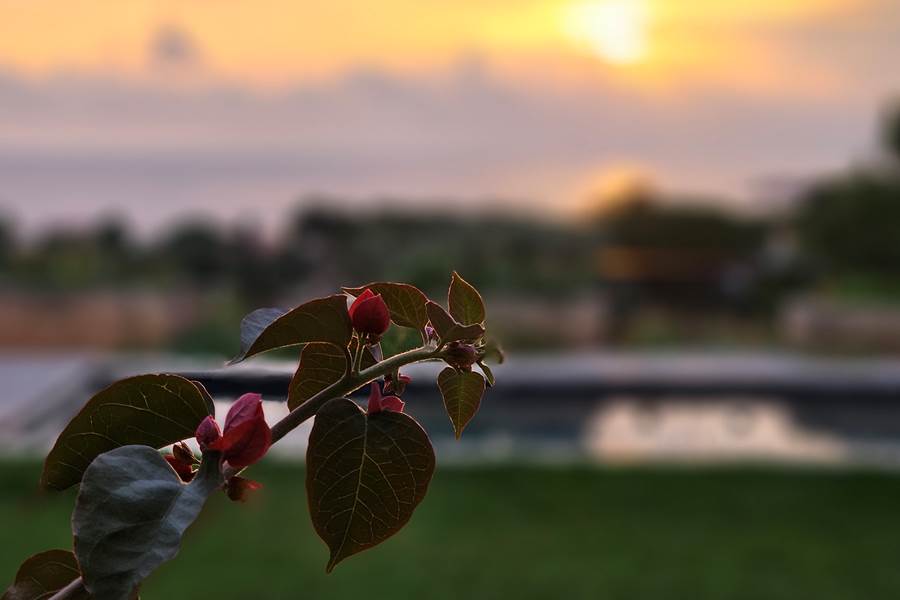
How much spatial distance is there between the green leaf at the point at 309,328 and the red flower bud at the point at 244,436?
0.02m

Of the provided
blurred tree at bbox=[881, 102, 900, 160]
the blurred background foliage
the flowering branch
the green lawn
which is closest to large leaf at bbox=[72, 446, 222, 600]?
the flowering branch

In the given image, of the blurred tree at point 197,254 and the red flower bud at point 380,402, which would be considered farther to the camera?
the blurred tree at point 197,254

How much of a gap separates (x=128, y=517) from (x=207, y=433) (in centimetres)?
3

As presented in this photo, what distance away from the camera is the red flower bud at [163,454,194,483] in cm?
28

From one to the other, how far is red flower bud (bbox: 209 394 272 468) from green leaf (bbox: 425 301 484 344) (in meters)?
0.05

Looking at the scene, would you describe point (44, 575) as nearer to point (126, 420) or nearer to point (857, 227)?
point (126, 420)

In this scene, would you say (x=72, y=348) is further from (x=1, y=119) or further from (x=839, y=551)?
(x=839, y=551)

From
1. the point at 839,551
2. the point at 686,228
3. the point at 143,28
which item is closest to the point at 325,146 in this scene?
the point at 143,28

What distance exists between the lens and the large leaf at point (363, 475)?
0.85 ft

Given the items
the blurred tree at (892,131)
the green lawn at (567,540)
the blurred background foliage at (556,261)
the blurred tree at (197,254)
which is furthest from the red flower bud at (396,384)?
the blurred tree at (892,131)

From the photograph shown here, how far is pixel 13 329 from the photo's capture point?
8406 millimetres

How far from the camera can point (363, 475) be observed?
0.26 m

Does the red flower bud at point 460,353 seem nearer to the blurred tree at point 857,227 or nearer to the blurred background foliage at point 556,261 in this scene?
the blurred background foliage at point 556,261

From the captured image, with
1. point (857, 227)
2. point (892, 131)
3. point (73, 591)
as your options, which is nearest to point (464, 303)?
point (73, 591)
